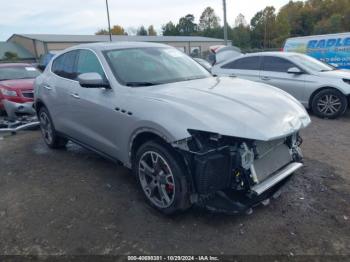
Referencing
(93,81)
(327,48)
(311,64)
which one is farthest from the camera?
(327,48)

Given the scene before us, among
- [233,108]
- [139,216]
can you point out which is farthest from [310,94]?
[139,216]

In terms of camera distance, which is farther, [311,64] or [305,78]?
[311,64]

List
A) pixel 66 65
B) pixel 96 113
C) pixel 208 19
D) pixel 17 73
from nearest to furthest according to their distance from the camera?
pixel 96 113
pixel 66 65
pixel 17 73
pixel 208 19

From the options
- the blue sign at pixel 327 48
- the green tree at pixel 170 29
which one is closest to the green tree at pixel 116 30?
the green tree at pixel 170 29

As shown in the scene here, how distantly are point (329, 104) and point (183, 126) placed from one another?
18.3 ft

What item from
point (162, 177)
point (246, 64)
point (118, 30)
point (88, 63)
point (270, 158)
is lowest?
point (162, 177)

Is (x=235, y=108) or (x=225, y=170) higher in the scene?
(x=235, y=108)

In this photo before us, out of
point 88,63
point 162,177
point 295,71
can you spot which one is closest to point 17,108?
point 88,63

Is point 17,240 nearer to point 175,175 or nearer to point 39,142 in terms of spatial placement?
point 175,175

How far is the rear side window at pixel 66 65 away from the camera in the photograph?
15.1 feet

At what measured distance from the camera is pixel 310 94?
7352 millimetres

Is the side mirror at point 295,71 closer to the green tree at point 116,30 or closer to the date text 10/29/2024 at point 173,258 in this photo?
the date text 10/29/2024 at point 173,258

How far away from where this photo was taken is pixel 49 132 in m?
5.49

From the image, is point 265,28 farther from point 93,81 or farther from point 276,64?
point 93,81
